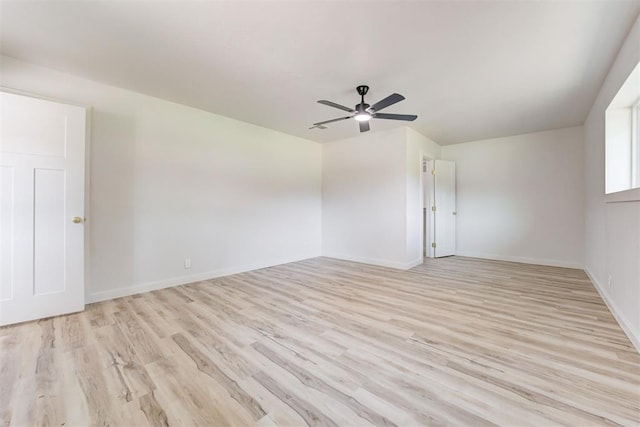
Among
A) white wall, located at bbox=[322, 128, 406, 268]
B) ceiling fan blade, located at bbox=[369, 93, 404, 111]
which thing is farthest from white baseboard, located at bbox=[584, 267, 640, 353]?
ceiling fan blade, located at bbox=[369, 93, 404, 111]

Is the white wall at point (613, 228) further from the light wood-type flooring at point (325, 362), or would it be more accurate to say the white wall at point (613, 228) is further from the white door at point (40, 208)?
the white door at point (40, 208)

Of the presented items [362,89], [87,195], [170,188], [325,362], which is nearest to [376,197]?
[362,89]

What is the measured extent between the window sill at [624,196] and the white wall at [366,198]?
2.38 metres

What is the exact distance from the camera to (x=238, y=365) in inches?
69.9

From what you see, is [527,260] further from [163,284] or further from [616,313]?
[163,284]

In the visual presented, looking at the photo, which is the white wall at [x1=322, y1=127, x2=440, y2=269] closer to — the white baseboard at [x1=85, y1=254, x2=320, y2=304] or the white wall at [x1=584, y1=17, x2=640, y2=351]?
the white baseboard at [x1=85, y1=254, x2=320, y2=304]

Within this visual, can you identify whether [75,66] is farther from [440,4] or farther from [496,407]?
[496,407]

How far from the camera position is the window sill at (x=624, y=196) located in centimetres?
197

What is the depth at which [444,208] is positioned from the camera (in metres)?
5.57

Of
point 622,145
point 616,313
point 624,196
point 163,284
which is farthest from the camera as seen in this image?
point 163,284

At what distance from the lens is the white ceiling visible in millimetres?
1861

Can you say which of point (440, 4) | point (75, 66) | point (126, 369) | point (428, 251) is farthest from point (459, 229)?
point (75, 66)

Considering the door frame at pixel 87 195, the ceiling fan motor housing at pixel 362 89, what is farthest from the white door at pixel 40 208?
the ceiling fan motor housing at pixel 362 89

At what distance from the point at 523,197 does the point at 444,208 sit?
4.53 feet
